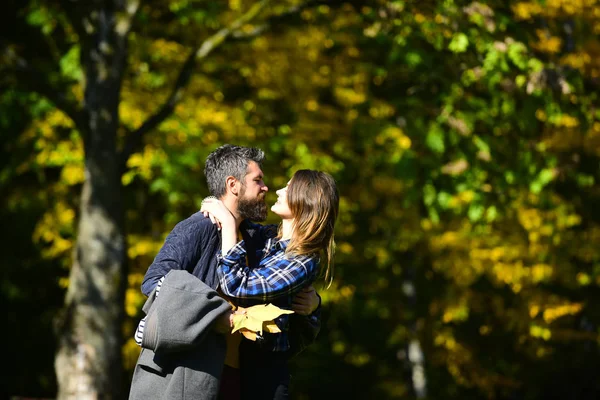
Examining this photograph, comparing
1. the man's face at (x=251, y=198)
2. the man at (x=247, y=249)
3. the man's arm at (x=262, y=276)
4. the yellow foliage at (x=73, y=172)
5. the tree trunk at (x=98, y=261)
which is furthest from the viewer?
the yellow foliage at (x=73, y=172)

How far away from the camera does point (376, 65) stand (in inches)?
344

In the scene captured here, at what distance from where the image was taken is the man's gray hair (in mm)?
3275

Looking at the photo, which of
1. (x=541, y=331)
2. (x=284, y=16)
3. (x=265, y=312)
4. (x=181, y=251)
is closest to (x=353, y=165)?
(x=541, y=331)

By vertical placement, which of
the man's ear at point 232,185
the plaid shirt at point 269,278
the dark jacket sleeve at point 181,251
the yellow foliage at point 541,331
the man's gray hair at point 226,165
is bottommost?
the yellow foliage at point 541,331

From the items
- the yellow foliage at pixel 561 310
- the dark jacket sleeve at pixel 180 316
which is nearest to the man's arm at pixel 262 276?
the dark jacket sleeve at pixel 180 316

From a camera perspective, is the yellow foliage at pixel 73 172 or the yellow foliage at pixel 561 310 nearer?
the yellow foliage at pixel 561 310

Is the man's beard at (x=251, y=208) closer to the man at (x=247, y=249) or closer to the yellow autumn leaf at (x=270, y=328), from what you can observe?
the man at (x=247, y=249)

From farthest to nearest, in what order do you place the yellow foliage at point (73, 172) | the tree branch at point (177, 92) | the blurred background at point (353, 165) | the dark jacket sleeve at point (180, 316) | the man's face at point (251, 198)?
1. the yellow foliage at point (73, 172)
2. the tree branch at point (177, 92)
3. the blurred background at point (353, 165)
4. the man's face at point (251, 198)
5. the dark jacket sleeve at point (180, 316)

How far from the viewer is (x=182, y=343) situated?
2924 millimetres

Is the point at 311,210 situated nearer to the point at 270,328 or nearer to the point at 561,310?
the point at 270,328

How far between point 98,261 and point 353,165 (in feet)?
15.9

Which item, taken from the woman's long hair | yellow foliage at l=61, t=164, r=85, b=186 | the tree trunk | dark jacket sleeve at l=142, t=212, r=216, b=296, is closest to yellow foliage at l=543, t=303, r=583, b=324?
the tree trunk

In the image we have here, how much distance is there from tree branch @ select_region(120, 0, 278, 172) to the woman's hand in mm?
4872

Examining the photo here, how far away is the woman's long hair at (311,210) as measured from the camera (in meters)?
3.23
